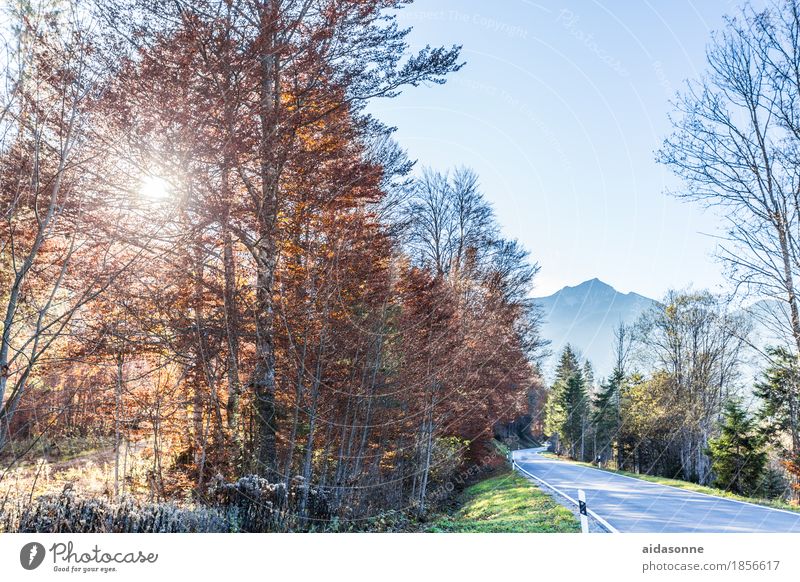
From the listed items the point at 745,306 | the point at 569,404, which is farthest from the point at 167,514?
the point at 569,404

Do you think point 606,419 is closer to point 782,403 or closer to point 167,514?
point 782,403

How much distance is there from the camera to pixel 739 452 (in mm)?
8836

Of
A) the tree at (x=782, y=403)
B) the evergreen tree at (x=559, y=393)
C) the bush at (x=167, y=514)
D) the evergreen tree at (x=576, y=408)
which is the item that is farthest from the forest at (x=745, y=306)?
the evergreen tree at (x=576, y=408)

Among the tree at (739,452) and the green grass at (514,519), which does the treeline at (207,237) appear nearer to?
the green grass at (514,519)

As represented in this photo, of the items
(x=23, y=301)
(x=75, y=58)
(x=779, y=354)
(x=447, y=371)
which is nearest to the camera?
(x=75, y=58)

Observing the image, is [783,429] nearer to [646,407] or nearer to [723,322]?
[723,322]

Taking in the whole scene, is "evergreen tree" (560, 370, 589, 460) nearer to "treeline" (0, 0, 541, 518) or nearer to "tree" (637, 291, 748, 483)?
"tree" (637, 291, 748, 483)

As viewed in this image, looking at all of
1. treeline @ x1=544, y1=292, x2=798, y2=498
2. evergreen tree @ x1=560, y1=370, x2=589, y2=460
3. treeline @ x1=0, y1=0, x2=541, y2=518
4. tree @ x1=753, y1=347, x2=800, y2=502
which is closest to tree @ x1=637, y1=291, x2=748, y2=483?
treeline @ x1=544, y1=292, x2=798, y2=498

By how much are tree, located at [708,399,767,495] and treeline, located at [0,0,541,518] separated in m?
6.29

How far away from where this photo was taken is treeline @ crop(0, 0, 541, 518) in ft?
8.70

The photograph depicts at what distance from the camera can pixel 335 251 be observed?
4.31 m

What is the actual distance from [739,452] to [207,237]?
9.94 meters

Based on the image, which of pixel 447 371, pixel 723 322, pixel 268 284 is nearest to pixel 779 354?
pixel 723 322

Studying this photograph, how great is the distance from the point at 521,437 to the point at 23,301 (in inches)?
1312
